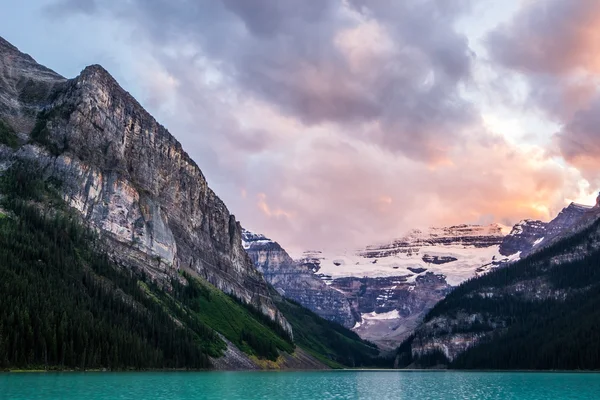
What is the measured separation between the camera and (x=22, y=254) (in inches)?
7598

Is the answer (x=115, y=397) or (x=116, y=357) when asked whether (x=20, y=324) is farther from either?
(x=115, y=397)

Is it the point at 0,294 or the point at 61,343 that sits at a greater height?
the point at 0,294

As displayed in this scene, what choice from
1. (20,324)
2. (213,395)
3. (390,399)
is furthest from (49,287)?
(390,399)

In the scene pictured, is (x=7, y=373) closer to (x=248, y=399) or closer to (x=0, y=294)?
(x=0, y=294)

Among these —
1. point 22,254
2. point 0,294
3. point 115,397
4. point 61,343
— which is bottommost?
point 115,397

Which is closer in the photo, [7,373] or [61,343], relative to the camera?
[7,373]

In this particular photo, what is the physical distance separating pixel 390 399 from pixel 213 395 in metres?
29.7

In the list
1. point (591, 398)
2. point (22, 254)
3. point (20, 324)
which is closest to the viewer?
point (591, 398)

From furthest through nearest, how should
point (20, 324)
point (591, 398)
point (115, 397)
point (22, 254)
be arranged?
point (22, 254)
point (20, 324)
point (591, 398)
point (115, 397)

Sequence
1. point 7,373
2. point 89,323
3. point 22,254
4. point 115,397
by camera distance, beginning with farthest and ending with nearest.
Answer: point 22,254, point 89,323, point 7,373, point 115,397

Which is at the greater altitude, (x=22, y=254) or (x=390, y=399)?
(x=22, y=254)

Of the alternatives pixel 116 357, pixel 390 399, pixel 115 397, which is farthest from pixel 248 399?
pixel 116 357

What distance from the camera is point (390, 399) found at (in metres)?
112

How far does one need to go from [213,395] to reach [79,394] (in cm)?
2106
